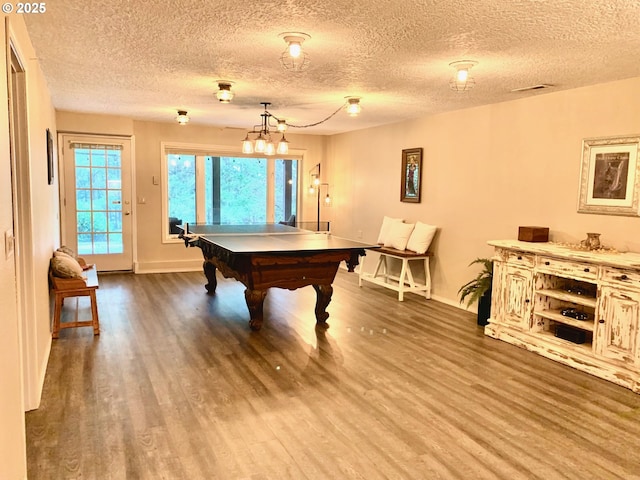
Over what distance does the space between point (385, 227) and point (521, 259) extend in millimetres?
2476

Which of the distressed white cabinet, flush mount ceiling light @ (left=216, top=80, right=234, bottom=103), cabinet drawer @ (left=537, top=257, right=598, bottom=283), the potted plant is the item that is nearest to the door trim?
flush mount ceiling light @ (left=216, top=80, right=234, bottom=103)

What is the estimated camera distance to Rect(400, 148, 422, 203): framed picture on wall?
6.02 m

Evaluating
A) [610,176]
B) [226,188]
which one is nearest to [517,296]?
[610,176]

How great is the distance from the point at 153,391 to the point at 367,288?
3708 mm

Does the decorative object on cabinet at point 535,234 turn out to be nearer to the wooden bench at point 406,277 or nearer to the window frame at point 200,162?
the wooden bench at point 406,277

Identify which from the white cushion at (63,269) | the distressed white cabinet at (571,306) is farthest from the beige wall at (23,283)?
the distressed white cabinet at (571,306)

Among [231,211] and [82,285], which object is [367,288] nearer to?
[231,211]

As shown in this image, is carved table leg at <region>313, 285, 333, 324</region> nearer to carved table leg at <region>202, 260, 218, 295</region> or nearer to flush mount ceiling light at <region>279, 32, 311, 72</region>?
carved table leg at <region>202, 260, 218, 295</region>

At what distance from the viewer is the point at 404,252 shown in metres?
5.79

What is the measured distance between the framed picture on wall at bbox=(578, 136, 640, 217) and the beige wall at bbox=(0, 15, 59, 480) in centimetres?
406

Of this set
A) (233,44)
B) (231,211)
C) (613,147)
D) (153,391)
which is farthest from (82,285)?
(613,147)

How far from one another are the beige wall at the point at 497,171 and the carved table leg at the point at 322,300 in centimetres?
169

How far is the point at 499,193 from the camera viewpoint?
4.93m

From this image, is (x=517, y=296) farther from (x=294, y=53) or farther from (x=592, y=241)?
(x=294, y=53)
